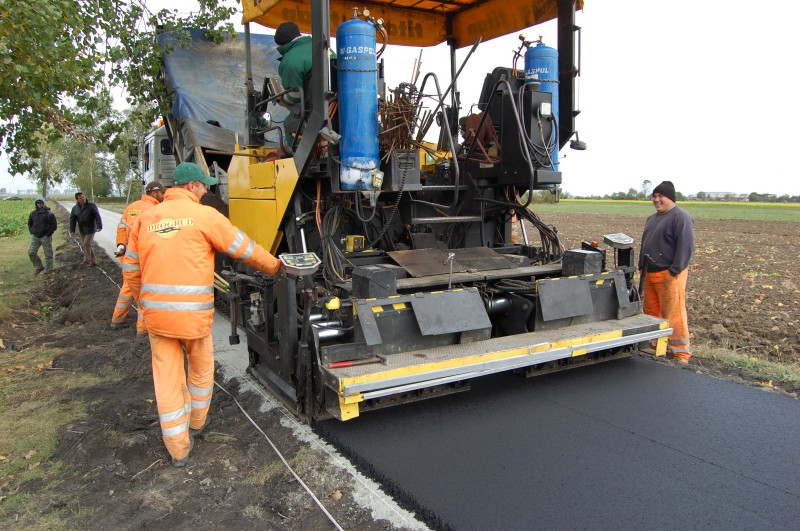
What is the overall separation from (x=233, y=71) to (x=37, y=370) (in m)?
4.97

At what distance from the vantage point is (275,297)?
4254 mm

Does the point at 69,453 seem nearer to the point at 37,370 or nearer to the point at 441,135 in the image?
the point at 37,370

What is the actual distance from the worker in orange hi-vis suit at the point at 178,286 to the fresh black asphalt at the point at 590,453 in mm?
913

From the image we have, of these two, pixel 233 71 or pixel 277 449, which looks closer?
pixel 277 449

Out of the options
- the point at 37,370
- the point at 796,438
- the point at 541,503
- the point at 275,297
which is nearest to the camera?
the point at 541,503

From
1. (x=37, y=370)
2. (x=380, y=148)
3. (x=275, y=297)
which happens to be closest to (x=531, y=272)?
(x=380, y=148)

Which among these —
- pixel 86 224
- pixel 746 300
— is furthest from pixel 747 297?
pixel 86 224

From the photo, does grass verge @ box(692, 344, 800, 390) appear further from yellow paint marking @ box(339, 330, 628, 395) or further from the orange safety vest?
the orange safety vest

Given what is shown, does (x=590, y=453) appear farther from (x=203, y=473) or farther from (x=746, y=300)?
(x=746, y=300)

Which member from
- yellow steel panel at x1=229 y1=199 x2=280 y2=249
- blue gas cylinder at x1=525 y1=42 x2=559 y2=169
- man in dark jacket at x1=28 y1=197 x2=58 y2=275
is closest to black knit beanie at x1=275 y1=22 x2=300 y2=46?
yellow steel panel at x1=229 y1=199 x2=280 y2=249

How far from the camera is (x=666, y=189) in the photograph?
17.9 ft

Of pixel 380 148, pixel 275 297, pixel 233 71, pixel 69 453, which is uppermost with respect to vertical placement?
pixel 233 71

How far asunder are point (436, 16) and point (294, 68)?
2768 mm

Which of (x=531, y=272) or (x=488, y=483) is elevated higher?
(x=531, y=272)
